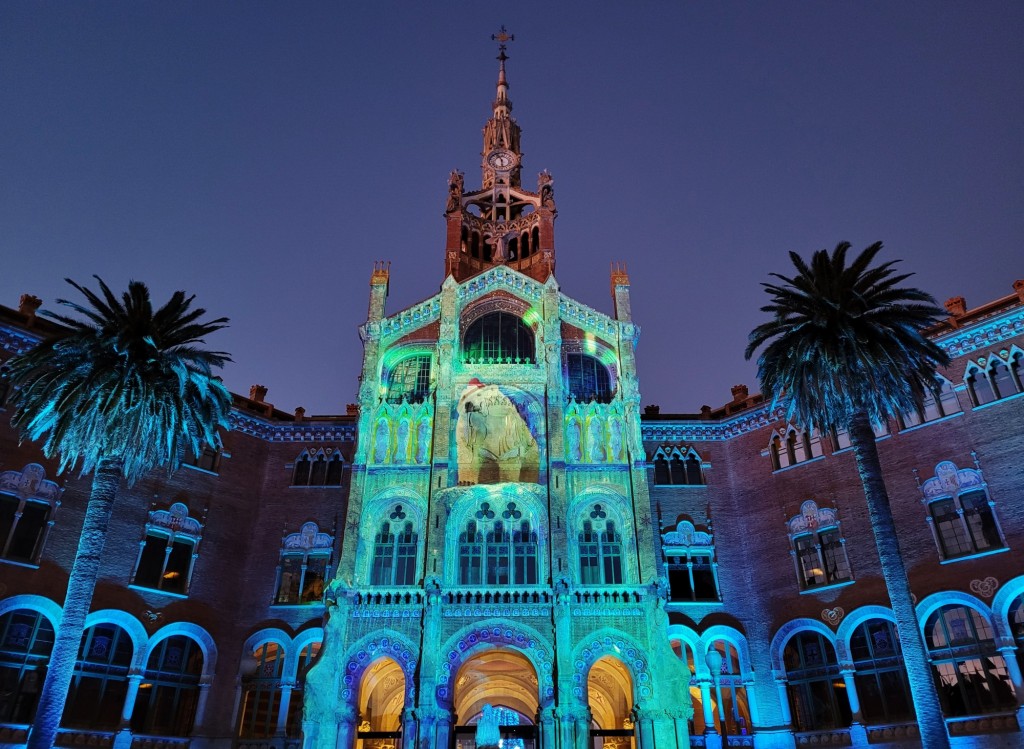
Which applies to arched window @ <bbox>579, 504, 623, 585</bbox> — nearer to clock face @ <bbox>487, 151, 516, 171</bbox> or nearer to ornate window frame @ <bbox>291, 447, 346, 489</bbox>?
ornate window frame @ <bbox>291, 447, 346, 489</bbox>

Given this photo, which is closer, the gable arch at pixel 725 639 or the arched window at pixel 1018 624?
the arched window at pixel 1018 624

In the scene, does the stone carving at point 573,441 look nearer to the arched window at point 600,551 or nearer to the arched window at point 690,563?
the arched window at point 600,551

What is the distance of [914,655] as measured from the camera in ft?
78.4

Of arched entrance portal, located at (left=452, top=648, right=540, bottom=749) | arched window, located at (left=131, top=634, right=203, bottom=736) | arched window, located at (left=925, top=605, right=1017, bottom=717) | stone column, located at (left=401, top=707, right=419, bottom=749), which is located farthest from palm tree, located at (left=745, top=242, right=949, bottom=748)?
arched window, located at (left=131, top=634, right=203, bottom=736)

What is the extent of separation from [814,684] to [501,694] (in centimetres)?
1767

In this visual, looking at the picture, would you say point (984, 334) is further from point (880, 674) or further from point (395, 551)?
point (395, 551)

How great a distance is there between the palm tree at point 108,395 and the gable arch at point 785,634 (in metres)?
25.6

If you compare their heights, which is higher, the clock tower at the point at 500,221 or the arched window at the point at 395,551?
the clock tower at the point at 500,221

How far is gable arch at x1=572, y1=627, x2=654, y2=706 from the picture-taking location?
1225 inches

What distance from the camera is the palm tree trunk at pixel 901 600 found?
23.1 metres

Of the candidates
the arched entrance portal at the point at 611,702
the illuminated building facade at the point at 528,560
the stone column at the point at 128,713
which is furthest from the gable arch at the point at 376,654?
the stone column at the point at 128,713

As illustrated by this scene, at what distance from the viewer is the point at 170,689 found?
1334 inches

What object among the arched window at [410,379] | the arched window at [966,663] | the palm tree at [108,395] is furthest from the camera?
the arched window at [410,379]

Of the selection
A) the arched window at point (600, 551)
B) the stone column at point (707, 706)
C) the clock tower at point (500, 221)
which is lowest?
the stone column at point (707, 706)
